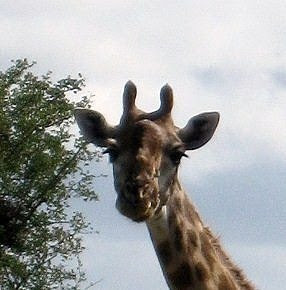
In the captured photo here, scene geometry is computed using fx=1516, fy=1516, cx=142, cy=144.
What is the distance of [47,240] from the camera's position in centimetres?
3731

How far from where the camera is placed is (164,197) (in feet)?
40.0

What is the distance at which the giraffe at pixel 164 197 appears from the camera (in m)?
11.7

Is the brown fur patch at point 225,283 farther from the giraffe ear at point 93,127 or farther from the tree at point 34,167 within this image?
the tree at point 34,167

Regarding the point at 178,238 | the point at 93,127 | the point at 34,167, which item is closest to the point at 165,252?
the point at 178,238

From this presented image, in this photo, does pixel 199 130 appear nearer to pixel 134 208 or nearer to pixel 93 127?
pixel 93 127

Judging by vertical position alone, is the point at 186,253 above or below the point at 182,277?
above

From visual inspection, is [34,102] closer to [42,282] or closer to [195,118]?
[42,282]

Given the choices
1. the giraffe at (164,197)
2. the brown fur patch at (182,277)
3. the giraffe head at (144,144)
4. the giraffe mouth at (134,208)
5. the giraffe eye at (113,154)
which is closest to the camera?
the giraffe mouth at (134,208)

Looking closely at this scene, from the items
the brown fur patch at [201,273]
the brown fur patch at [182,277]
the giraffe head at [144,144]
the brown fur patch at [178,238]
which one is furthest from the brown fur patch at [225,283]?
the giraffe head at [144,144]

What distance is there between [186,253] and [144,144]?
0.94 m

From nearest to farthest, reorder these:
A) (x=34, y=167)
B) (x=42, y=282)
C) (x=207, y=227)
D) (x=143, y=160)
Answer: (x=143, y=160) < (x=207, y=227) < (x=42, y=282) < (x=34, y=167)

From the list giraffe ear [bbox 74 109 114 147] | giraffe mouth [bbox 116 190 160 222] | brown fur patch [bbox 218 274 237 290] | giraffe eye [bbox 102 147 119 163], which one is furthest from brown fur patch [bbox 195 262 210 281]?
giraffe ear [bbox 74 109 114 147]

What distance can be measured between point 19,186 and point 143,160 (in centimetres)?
2697

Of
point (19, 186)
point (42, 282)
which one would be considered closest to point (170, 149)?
point (42, 282)
